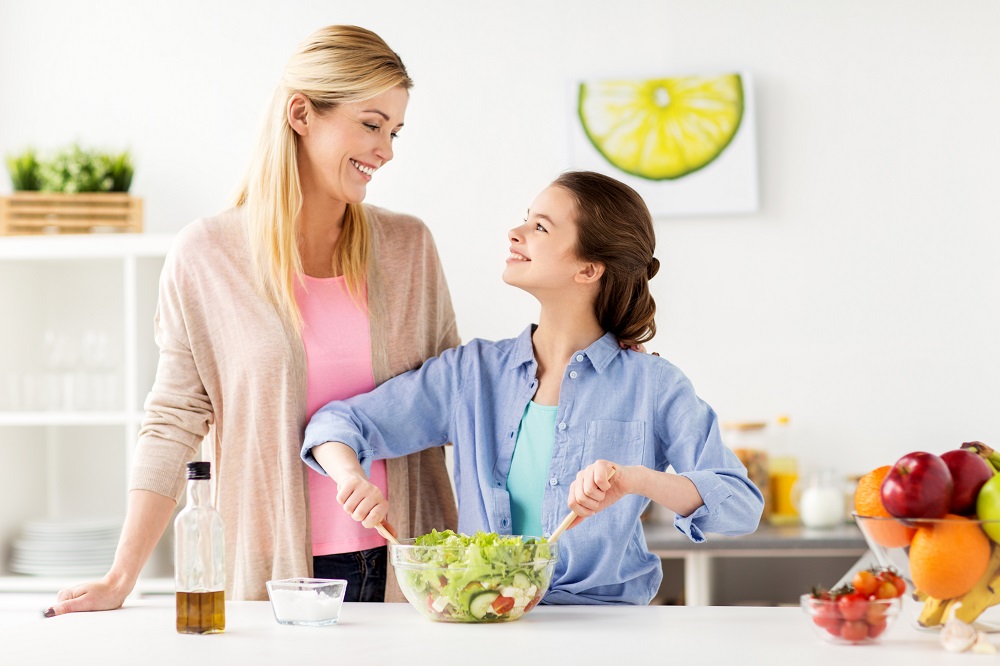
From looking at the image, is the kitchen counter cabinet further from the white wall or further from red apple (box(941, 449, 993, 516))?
red apple (box(941, 449, 993, 516))

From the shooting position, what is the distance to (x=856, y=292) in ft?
10.6

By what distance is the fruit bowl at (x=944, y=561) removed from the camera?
3.86 ft

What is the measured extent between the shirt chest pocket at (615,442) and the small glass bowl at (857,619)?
502 millimetres

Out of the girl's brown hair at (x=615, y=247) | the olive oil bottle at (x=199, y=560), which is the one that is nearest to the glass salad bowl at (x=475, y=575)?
the olive oil bottle at (x=199, y=560)

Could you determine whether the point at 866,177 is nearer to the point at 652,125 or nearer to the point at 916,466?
the point at 652,125

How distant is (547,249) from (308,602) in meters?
0.71

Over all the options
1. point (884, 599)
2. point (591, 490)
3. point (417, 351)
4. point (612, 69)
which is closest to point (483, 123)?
point (612, 69)

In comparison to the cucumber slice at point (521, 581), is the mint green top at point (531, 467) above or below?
above

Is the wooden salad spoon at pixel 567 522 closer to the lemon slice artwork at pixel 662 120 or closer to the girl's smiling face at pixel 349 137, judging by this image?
the girl's smiling face at pixel 349 137

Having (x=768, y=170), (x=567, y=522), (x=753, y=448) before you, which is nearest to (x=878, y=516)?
(x=567, y=522)

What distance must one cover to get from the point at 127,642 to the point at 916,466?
0.94m

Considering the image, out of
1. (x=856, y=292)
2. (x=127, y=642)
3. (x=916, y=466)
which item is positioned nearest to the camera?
(x=916, y=466)

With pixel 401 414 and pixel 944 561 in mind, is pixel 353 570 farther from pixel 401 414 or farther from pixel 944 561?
pixel 944 561

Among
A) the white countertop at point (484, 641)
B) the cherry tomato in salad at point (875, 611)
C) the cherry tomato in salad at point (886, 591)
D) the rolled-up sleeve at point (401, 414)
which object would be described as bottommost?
the white countertop at point (484, 641)
